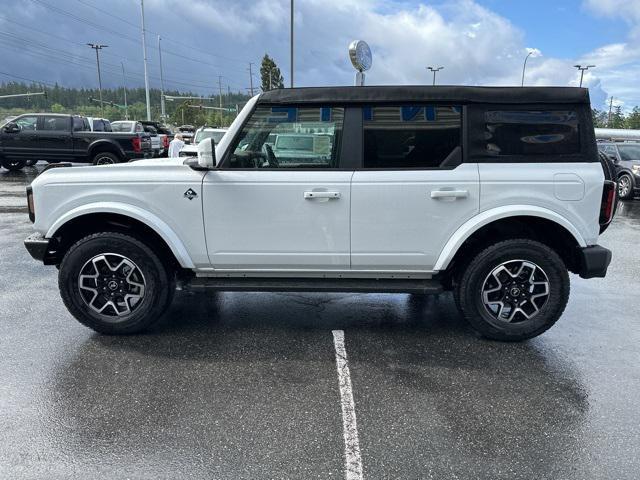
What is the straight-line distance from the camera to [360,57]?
36.2 ft

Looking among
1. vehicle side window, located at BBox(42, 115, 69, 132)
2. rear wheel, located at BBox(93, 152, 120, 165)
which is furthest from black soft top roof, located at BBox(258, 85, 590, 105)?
vehicle side window, located at BBox(42, 115, 69, 132)

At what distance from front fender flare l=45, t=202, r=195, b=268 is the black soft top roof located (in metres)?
1.28

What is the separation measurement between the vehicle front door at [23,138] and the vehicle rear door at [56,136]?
223 mm

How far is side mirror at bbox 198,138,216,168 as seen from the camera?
3848mm

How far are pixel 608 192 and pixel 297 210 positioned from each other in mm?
2453

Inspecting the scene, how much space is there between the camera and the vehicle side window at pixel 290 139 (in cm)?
405

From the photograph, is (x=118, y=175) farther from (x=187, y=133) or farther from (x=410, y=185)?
(x=187, y=133)

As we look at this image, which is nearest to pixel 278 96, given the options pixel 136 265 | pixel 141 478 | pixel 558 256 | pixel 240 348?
pixel 136 265

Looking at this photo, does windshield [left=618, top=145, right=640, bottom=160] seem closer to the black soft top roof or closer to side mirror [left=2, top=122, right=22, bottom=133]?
the black soft top roof

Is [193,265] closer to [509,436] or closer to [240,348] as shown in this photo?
[240,348]

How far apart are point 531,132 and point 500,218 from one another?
0.73 metres

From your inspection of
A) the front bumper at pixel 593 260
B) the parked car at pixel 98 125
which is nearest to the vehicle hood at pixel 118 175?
the front bumper at pixel 593 260

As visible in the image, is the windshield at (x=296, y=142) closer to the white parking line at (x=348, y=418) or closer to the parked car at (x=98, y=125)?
the white parking line at (x=348, y=418)

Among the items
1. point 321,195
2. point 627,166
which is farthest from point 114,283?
point 627,166
